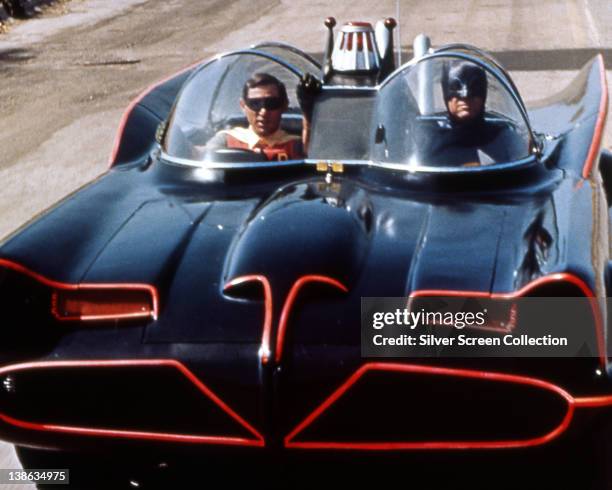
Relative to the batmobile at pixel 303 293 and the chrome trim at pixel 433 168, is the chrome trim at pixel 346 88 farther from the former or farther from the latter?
the chrome trim at pixel 433 168

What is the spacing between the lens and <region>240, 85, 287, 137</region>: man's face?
14.5 ft

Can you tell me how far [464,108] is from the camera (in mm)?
4203

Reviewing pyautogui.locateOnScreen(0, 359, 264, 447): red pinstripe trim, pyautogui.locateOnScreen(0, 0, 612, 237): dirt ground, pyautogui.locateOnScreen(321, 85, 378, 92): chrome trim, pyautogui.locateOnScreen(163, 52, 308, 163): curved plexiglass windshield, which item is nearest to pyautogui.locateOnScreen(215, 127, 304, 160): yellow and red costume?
pyautogui.locateOnScreen(163, 52, 308, 163): curved plexiglass windshield

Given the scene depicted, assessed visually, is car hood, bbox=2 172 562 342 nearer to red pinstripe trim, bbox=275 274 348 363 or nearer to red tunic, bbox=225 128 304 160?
red pinstripe trim, bbox=275 274 348 363

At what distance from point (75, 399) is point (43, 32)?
13.2 meters

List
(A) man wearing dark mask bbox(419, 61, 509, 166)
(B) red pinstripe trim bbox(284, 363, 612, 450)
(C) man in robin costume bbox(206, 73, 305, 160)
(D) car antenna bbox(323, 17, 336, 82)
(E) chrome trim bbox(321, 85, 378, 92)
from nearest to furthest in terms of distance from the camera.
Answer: (B) red pinstripe trim bbox(284, 363, 612, 450), (A) man wearing dark mask bbox(419, 61, 509, 166), (C) man in robin costume bbox(206, 73, 305, 160), (E) chrome trim bbox(321, 85, 378, 92), (D) car antenna bbox(323, 17, 336, 82)

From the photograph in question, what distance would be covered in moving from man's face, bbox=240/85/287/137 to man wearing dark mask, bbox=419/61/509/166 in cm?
73

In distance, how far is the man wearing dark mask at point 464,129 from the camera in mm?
4039

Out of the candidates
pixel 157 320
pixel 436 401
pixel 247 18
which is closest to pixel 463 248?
pixel 436 401

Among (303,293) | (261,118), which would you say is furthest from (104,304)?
(261,118)

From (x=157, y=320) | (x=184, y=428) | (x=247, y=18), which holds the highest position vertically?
(x=157, y=320)

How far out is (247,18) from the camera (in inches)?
614

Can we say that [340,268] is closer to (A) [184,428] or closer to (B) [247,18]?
(A) [184,428]

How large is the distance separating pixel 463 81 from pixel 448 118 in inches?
8.1
